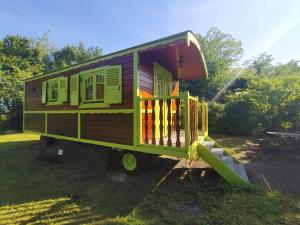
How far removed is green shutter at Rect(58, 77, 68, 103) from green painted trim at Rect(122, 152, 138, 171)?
2942mm

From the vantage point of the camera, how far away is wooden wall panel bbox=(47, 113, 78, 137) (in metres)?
6.84

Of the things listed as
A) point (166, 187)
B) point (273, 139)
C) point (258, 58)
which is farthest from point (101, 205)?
point (258, 58)

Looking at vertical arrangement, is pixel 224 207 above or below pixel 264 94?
below

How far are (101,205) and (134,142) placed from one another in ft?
5.10

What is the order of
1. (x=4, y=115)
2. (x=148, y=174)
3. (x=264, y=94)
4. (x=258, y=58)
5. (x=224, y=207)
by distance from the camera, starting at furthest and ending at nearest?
(x=258, y=58) < (x=4, y=115) < (x=264, y=94) < (x=148, y=174) < (x=224, y=207)

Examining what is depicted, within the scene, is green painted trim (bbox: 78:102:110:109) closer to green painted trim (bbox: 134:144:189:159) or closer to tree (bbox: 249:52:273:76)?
green painted trim (bbox: 134:144:189:159)

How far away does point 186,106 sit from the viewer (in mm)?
4105

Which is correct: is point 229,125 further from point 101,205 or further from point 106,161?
point 101,205

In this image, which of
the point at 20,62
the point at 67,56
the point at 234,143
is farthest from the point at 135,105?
the point at 67,56

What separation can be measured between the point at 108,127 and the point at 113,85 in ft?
3.65

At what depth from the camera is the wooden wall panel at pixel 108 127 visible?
5.24 m

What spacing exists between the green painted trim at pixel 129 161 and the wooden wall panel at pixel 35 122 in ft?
14.4

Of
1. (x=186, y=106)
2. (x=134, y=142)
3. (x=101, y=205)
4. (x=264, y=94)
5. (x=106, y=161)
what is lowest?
(x=101, y=205)

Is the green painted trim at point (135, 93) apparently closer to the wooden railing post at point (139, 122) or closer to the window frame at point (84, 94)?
the wooden railing post at point (139, 122)
